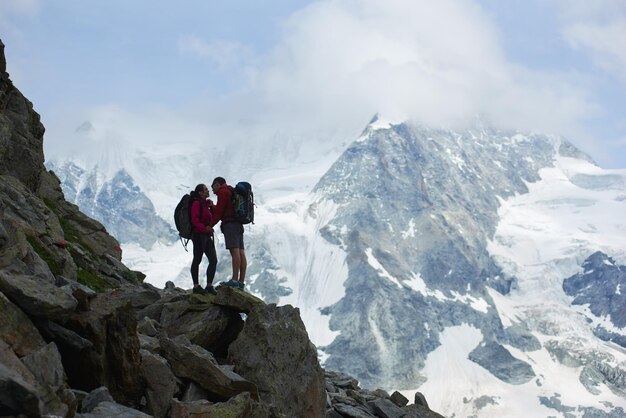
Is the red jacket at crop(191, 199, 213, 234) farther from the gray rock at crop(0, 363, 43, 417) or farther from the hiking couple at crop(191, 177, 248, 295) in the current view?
the gray rock at crop(0, 363, 43, 417)

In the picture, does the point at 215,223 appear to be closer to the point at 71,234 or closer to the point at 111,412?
the point at 71,234

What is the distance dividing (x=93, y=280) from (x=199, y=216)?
11.5ft

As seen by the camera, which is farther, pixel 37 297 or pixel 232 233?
pixel 232 233

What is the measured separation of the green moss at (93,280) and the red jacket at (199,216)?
120 inches

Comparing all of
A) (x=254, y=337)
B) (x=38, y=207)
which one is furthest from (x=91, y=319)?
(x=38, y=207)

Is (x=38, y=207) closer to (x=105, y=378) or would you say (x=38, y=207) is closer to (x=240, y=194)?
(x=240, y=194)

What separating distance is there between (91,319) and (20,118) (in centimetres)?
1604

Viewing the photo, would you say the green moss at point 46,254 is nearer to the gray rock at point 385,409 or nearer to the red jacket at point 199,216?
the red jacket at point 199,216

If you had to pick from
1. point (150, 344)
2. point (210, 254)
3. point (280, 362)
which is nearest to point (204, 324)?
point (280, 362)

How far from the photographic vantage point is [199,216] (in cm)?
2288

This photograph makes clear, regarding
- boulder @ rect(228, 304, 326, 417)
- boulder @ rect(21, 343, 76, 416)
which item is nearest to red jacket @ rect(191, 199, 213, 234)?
boulder @ rect(228, 304, 326, 417)

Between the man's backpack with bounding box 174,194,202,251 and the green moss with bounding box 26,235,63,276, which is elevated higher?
the man's backpack with bounding box 174,194,202,251

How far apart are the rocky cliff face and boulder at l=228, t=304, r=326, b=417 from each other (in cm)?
2

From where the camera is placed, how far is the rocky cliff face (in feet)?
36.5
